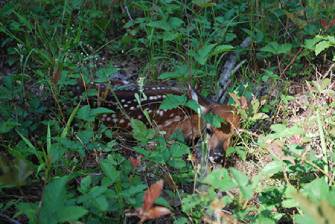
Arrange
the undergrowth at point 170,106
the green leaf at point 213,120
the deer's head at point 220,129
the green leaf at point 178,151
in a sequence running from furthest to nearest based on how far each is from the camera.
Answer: the deer's head at point 220,129
the green leaf at point 213,120
the green leaf at point 178,151
the undergrowth at point 170,106

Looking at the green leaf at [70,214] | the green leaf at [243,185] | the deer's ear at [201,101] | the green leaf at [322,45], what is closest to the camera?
the green leaf at [70,214]

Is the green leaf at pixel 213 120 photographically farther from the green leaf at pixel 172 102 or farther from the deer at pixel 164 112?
the deer at pixel 164 112

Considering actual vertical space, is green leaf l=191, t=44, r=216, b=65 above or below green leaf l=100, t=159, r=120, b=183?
above

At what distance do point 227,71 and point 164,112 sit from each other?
2.74 feet

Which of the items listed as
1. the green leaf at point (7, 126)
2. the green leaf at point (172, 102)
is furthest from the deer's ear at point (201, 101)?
the green leaf at point (7, 126)

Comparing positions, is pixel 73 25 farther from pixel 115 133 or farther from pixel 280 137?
pixel 280 137

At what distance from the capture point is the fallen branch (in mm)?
4281

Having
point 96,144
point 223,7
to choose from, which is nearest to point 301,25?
point 223,7

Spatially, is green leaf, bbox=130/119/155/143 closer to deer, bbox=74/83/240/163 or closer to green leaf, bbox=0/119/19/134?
deer, bbox=74/83/240/163

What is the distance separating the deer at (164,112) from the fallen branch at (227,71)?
1.26 feet

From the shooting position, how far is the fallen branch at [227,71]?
169 inches

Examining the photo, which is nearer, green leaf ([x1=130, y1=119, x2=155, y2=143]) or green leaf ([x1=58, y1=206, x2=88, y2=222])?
green leaf ([x1=58, y1=206, x2=88, y2=222])

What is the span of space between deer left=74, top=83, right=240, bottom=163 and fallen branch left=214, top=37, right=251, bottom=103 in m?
0.39

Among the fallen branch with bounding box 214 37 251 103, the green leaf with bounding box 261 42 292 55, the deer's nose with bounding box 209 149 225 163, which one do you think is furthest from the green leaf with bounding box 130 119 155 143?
the green leaf with bounding box 261 42 292 55
